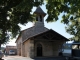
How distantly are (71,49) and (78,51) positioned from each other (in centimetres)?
A: 196

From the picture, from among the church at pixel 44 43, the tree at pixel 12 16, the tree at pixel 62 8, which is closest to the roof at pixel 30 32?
the church at pixel 44 43

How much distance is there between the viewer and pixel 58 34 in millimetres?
30625

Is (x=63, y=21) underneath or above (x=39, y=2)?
underneath

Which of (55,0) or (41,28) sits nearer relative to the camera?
(55,0)

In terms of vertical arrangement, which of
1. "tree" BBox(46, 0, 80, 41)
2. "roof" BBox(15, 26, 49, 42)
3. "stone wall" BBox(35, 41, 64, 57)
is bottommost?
"stone wall" BBox(35, 41, 64, 57)

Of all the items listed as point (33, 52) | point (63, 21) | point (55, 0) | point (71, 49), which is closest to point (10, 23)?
point (63, 21)

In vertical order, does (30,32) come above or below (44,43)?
above

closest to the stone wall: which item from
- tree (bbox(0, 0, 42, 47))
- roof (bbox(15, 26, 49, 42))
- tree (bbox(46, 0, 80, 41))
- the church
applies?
the church

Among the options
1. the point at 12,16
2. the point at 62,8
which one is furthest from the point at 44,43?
the point at 62,8

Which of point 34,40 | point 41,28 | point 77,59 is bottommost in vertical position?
point 77,59

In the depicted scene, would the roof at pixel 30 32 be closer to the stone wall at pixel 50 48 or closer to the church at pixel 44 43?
the church at pixel 44 43

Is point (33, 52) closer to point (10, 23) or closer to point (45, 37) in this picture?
point (45, 37)

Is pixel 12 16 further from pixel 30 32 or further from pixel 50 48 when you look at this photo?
pixel 30 32

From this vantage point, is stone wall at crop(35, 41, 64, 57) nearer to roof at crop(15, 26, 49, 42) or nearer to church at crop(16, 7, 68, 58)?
church at crop(16, 7, 68, 58)
